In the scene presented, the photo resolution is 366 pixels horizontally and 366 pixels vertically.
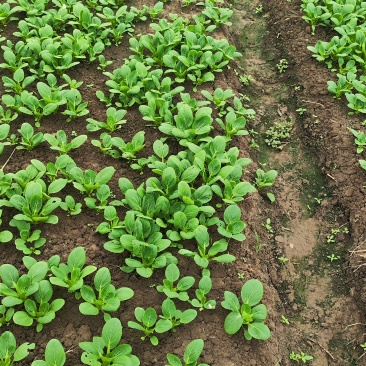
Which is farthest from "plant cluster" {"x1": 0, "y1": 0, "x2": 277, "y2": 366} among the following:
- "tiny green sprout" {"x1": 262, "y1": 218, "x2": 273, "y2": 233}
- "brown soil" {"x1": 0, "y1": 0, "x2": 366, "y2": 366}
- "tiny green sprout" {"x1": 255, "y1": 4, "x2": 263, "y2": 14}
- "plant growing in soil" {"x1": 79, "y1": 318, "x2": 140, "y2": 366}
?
"tiny green sprout" {"x1": 255, "y1": 4, "x2": 263, "y2": 14}

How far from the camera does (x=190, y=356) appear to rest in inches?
121

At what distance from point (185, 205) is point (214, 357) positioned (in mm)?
1331

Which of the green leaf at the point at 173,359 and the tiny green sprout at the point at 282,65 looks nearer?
the green leaf at the point at 173,359

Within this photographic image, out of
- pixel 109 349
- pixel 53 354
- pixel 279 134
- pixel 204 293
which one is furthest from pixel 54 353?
pixel 279 134

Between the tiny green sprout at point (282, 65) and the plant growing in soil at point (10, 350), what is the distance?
197 inches

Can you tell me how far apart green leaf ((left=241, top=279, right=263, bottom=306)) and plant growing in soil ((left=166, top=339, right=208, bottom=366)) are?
0.56 m

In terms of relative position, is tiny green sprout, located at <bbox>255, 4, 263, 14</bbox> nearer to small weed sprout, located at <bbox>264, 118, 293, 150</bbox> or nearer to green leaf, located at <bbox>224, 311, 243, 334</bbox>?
small weed sprout, located at <bbox>264, 118, 293, 150</bbox>

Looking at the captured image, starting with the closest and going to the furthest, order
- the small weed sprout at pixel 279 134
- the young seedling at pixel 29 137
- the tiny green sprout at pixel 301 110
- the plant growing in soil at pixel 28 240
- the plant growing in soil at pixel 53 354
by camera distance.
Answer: the plant growing in soil at pixel 53 354
the plant growing in soil at pixel 28 240
the young seedling at pixel 29 137
the small weed sprout at pixel 279 134
the tiny green sprout at pixel 301 110

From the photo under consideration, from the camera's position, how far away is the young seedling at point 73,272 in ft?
10.9

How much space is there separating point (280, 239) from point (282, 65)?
9.91 ft

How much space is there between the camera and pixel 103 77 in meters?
5.48

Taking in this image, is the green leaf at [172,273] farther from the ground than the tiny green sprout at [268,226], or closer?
farther from the ground

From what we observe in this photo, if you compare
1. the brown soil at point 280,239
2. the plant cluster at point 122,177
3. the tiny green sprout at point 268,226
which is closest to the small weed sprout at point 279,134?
the brown soil at point 280,239

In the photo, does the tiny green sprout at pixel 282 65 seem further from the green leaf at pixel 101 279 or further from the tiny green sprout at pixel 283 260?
the green leaf at pixel 101 279
